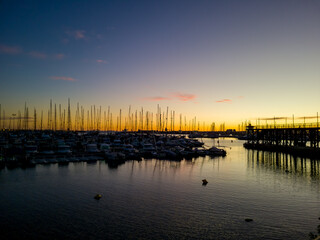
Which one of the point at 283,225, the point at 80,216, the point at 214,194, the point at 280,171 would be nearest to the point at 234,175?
the point at 280,171

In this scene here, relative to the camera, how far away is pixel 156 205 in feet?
106

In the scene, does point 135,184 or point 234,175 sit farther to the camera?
point 234,175

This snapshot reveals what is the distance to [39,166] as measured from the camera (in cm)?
5862

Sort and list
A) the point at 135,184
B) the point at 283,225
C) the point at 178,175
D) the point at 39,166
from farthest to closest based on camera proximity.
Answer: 1. the point at 39,166
2. the point at 178,175
3. the point at 135,184
4. the point at 283,225

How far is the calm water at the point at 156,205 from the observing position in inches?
973

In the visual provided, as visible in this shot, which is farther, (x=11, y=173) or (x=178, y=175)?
(x=178, y=175)

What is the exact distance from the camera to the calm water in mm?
24703

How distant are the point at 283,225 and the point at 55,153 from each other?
6157 cm

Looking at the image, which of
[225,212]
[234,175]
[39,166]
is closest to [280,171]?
[234,175]

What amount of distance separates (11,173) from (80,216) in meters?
31.1

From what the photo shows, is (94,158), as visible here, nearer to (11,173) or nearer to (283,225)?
(11,173)

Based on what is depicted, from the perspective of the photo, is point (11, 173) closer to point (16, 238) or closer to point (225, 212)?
point (16, 238)

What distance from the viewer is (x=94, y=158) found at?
67812 mm

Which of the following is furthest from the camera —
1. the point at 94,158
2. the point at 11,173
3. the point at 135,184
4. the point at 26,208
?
the point at 94,158
